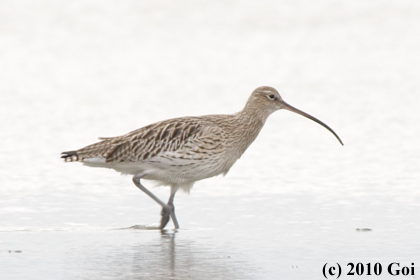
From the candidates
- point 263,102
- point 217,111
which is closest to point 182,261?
point 263,102

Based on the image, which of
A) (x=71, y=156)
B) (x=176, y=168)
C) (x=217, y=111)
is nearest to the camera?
(x=176, y=168)

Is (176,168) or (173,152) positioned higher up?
(173,152)

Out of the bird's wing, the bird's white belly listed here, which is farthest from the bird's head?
the bird's white belly

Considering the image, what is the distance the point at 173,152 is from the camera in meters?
9.74

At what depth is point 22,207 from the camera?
9875 mm

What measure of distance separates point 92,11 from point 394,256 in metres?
15.8

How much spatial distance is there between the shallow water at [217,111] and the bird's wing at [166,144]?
56 centimetres

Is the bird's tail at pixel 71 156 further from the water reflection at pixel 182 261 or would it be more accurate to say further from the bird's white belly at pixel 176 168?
the water reflection at pixel 182 261

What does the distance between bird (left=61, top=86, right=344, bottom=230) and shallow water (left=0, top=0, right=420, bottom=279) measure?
15.7 inches

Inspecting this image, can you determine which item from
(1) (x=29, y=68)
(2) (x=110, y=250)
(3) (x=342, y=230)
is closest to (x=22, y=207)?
(2) (x=110, y=250)

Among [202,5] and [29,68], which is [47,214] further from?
[202,5]

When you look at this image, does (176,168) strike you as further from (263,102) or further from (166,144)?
(263,102)

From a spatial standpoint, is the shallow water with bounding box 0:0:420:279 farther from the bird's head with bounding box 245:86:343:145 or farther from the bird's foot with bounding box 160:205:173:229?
the bird's head with bounding box 245:86:343:145

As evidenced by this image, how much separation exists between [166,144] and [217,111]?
5.78 metres
